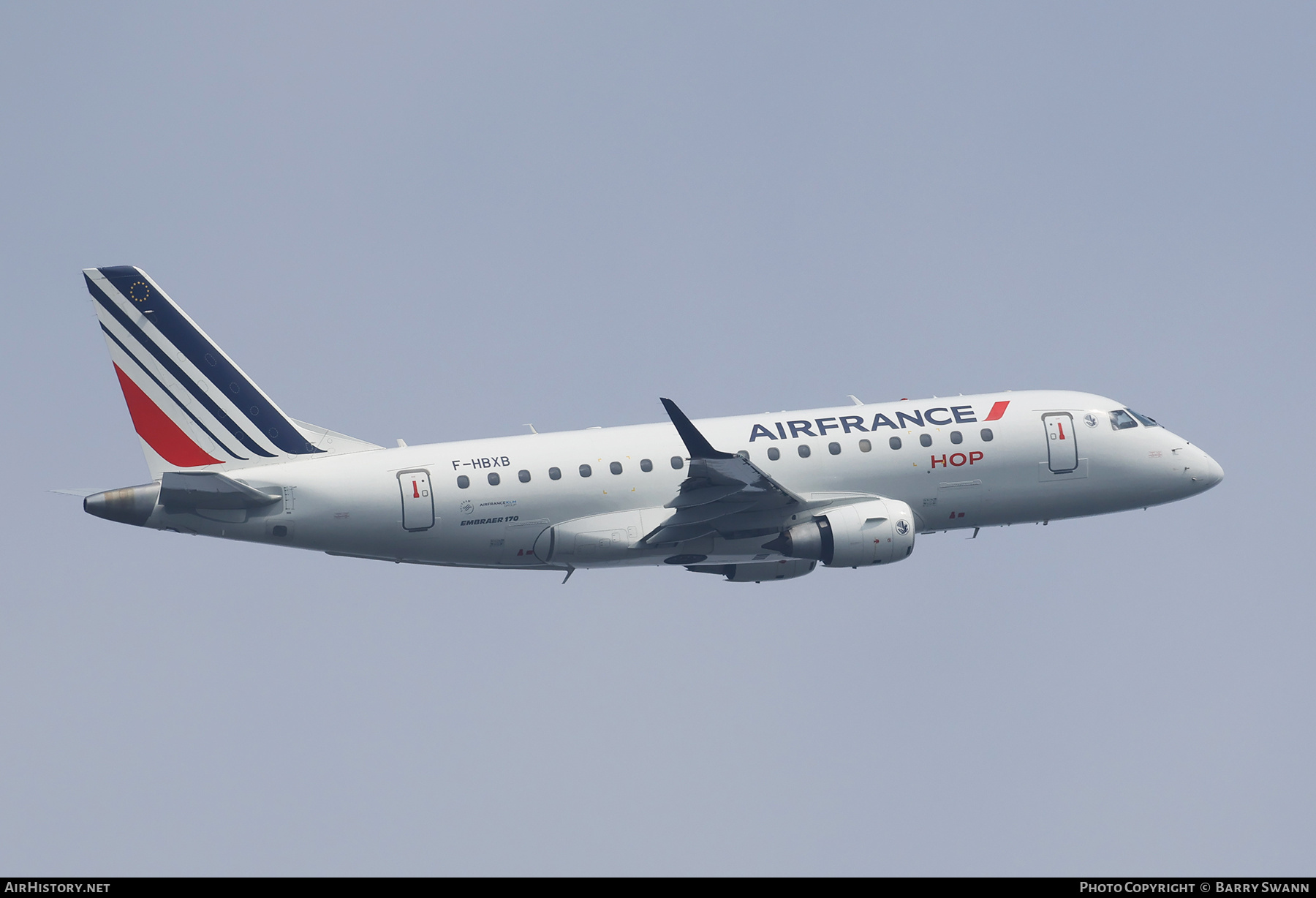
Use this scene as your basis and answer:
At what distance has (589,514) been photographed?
53.7 m

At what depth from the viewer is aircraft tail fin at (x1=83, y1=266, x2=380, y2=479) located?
2060 inches

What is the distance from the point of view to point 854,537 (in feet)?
178

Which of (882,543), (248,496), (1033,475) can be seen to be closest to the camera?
(248,496)

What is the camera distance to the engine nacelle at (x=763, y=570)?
2322 inches

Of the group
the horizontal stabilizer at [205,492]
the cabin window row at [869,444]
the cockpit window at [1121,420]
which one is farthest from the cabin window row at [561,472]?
the cockpit window at [1121,420]

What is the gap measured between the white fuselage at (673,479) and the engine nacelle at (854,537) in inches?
44.7

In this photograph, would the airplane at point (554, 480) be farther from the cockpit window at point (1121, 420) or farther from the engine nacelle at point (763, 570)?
the cockpit window at point (1121, 420)

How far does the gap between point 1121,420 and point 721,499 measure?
657 inches

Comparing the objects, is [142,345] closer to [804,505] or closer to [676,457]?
[676,457]

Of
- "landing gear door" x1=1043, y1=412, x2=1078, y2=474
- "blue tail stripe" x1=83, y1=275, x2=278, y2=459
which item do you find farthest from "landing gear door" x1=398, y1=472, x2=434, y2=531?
"landing gear door" x1=1043, y1=412, x2=1078, y2=474

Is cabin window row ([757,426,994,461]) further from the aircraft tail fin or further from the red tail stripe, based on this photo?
the red tail stripe

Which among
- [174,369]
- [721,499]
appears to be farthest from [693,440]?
[174,369]

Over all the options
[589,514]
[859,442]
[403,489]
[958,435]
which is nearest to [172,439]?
[403,489]

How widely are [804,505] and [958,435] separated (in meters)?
6.57
